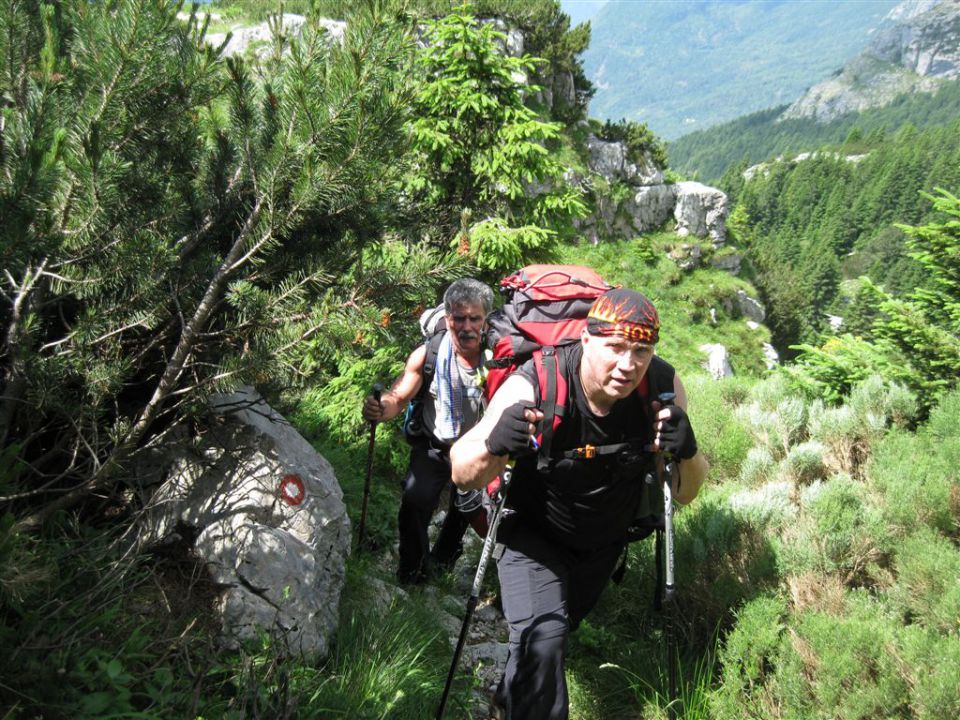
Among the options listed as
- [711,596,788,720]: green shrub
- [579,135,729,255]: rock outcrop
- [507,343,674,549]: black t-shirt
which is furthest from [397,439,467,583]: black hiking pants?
[579,135,729,255]: rock outcrop

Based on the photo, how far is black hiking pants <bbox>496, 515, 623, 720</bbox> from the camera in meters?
2.78

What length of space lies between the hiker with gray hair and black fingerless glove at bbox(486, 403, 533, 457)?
1092 millimetres

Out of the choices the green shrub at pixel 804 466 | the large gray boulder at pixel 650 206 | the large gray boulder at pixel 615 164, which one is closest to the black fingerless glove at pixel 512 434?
the green shrub at pixel 804 466

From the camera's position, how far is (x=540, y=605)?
296 cm

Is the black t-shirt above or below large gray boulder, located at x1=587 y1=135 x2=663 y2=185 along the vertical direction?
below

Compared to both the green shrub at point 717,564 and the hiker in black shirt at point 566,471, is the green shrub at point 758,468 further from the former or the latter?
the hiker in black shirt at point 566,471

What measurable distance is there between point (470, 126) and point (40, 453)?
226 inches

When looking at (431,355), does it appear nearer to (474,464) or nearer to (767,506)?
(474,464)

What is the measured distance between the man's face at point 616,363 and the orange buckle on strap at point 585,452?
0.88 feet

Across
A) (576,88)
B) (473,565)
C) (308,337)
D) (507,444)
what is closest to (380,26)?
(308,337)

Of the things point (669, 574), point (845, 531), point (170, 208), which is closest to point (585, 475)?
point (669, 574)

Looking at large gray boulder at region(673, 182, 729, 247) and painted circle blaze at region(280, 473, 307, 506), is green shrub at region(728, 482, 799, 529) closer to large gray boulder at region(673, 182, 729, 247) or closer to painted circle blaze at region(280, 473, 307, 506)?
painted circle blaze at region(280, 473, 307, 506)

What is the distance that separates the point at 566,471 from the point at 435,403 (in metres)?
1.66

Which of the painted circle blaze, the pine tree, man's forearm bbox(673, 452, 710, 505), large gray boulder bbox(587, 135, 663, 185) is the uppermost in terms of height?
large gray boulder bbox(587, 135, 663, 185)
